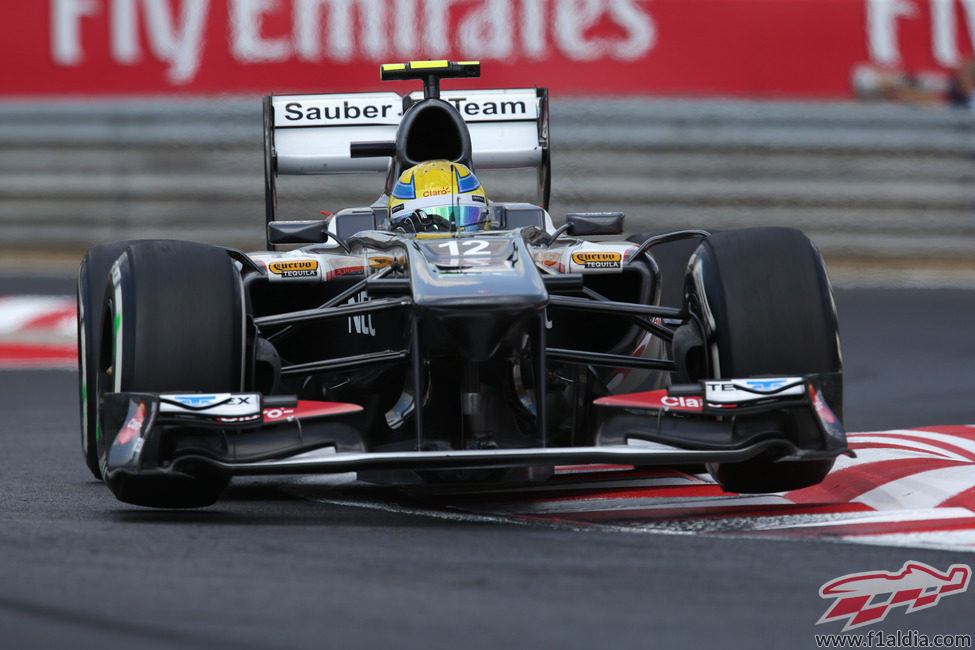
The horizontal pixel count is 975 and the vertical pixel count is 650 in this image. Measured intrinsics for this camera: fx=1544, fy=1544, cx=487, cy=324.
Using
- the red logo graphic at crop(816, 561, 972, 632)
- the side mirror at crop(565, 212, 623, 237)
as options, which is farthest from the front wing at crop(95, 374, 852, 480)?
the side mirror at crop(565, 212, 623, 237)

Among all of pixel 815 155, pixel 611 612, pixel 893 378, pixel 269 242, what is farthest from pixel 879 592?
pixel 815 155

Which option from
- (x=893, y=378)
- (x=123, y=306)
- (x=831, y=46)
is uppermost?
(x=831, y=46)

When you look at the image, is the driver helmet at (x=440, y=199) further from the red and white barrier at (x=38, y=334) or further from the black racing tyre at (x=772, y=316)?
the red and white barrier at (x=38, y=334)

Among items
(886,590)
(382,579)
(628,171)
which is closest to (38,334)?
(628,171)

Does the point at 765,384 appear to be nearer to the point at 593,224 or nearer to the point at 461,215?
the point at 593,224

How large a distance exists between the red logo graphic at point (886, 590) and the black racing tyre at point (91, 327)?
8.96 ft

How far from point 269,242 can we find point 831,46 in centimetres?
814

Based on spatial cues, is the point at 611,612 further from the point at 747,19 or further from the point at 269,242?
the point at 747,19

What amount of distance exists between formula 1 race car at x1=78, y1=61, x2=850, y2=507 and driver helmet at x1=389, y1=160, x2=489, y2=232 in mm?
244

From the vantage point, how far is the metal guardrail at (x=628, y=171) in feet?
42.2

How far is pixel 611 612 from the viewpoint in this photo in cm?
365

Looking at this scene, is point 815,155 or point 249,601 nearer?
point 249,601

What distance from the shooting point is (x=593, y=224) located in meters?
5.89

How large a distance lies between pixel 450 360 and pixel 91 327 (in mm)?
1324
